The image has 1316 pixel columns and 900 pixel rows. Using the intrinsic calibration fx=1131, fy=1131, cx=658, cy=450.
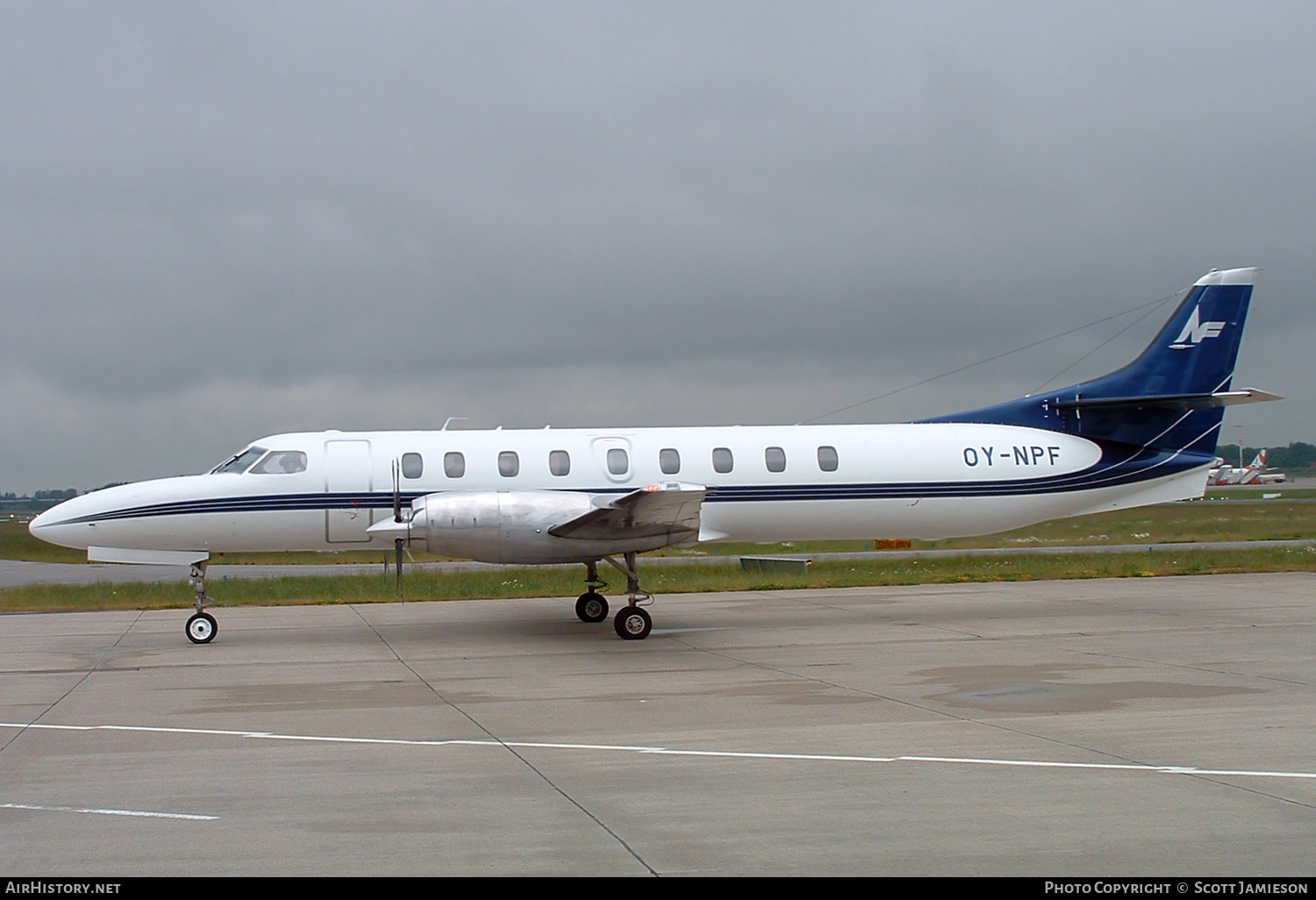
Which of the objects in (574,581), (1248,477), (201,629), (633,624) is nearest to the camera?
(633,624)

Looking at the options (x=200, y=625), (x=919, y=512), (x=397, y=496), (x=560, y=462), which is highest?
(x=560, y=462)

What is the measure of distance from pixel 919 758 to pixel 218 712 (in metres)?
6.93

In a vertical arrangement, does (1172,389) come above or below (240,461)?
above

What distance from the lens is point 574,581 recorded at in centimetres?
2550

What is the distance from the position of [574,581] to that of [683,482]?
8181 mm

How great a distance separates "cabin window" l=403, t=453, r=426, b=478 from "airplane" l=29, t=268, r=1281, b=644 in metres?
0.03

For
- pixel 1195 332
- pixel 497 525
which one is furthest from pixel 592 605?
pixel 1195 332

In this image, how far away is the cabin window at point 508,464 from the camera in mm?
17734

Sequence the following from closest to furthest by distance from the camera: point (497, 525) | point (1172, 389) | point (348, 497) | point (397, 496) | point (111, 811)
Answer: point (111, 811) → point (497, 525) → point (397, 496) → point (348, 497) → point (1172, 389)

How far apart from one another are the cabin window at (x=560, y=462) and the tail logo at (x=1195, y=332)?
428 inches

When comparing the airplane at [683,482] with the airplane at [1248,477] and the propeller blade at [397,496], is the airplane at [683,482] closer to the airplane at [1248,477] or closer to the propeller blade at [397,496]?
the propeller blade at [397,496]

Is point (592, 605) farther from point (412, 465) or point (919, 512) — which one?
point (919, 512)

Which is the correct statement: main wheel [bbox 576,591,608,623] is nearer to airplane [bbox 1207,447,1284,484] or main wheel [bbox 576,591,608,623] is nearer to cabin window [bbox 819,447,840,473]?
cabin window [bbox 819,447,840,473]
